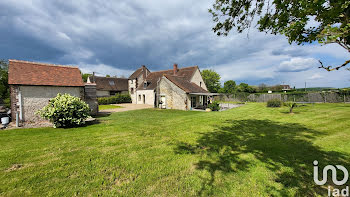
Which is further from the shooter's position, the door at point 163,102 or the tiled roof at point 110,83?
the tiled roof at point 110,83

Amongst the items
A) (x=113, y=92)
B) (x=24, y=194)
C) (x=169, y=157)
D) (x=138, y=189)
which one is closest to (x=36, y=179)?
(x=24, y=194)

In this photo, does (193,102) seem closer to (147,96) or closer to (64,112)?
(147,96)

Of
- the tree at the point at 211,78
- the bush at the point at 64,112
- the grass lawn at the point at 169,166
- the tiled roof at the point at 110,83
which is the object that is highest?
the tree at the point at 211,78

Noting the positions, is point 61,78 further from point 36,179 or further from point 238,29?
point 238,29

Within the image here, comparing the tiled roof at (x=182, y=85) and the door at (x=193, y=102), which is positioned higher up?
the tiled roof at (x=182, y=85)

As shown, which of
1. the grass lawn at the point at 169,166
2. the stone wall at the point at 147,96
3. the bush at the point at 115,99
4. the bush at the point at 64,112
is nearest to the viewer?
the grass lawn at the point at 169,166

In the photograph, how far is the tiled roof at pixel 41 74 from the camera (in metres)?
10.9

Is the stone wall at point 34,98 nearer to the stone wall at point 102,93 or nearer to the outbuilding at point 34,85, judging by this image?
the outbuilding at point 34,85

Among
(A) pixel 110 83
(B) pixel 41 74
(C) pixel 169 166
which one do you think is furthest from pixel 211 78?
(C) pixel 169 166

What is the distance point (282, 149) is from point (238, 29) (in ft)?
14.8

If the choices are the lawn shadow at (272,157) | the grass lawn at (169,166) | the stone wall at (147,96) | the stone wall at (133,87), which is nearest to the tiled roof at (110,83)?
the stone wall at (133,87)

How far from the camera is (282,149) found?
16.1ft

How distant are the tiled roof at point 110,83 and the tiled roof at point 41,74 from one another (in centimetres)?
2032

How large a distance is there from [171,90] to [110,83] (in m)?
21.5
